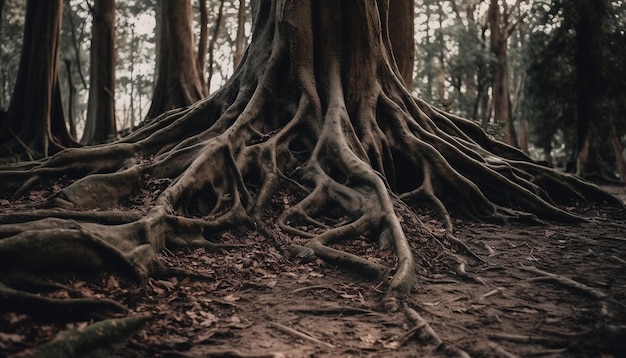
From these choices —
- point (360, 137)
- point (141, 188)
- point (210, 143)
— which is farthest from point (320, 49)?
point (141, 188)

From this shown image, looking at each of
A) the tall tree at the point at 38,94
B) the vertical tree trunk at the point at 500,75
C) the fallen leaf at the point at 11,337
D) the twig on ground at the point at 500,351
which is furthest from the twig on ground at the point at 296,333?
the vertical tree trunk at the point at 500,75

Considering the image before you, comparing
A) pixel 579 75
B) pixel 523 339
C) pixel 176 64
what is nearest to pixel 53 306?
pixel 523 339

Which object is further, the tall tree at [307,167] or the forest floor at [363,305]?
the tall tree at [307,167]

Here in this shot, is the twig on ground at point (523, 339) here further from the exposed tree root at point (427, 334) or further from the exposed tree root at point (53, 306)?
the exposed tree root at point (53, 306)

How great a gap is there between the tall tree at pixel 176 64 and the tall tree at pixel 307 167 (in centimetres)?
587

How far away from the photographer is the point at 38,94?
10344 mm

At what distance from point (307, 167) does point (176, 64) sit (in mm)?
8623

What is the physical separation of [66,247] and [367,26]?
15.7 ft

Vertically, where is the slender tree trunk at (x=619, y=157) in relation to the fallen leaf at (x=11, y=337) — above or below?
above

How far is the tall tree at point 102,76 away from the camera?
1346 cm

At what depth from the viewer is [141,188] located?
4.94 m

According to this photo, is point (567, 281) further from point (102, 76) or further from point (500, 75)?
point (500, 75)

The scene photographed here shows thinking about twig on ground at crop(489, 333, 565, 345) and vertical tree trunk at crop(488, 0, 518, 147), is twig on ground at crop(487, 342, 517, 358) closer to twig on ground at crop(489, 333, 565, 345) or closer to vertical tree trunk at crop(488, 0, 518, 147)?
twig on ground at crop(489, 333, 565, 345)

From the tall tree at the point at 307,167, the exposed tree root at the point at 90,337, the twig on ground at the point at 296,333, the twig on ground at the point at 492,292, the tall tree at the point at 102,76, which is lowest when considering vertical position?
the twig on ground at the point at 296,333
